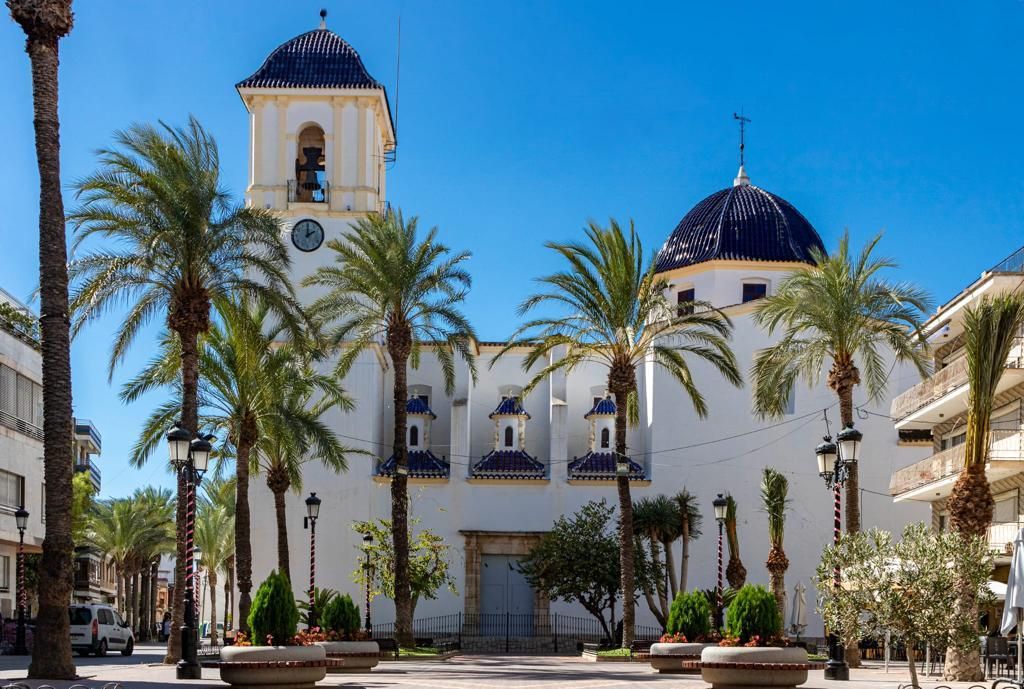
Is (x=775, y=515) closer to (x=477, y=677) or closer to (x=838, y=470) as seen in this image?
(x=838, y=470)

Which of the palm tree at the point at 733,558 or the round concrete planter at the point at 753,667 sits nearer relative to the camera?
the round concrete planter at the point at 753,667

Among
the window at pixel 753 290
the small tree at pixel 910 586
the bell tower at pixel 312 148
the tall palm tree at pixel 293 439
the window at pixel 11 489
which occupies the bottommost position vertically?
the small tree at pixel 910 586

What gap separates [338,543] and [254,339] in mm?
18880

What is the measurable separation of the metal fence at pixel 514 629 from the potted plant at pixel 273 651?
24.9m

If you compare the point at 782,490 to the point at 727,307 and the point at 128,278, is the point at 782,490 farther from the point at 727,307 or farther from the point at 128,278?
the point at 128,278

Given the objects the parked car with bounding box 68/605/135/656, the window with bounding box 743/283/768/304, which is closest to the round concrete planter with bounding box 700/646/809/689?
the parked car with bounding box 68/605/135/656

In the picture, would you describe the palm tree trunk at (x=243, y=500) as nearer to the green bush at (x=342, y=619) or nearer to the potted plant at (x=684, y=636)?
the green bush at (x=342, y=619)

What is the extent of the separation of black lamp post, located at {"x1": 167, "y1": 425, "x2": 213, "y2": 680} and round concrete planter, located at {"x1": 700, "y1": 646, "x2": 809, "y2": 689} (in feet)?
28.9

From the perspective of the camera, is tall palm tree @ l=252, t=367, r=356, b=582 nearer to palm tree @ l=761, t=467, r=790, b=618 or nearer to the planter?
the planter

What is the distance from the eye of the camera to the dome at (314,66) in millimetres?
47188

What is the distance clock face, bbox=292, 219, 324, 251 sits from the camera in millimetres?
47125

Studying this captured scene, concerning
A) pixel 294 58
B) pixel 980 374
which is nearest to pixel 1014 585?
pixel 980 374

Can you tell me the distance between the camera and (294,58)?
159 ft

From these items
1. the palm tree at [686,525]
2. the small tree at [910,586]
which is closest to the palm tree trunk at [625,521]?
the palm tree at [686,525]
